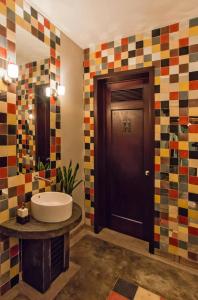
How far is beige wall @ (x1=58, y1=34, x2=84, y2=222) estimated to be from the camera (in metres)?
2.23

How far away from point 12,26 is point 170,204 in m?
2.29

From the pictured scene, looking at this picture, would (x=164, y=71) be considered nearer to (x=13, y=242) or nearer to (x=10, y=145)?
(x=10, y=145)

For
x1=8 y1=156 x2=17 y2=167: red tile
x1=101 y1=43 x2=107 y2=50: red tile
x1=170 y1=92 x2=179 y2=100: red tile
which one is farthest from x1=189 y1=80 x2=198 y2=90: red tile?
x1=8 y1=156 x2=17 y2=167: red tile

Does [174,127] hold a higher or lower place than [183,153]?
higher

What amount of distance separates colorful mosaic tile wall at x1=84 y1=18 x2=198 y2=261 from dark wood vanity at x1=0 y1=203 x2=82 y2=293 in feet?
3.40

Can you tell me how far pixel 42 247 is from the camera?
5.15 ft

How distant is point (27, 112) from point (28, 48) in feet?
1.96

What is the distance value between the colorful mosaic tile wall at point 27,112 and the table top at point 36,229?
47 centimetres

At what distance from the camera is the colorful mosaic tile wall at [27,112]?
1676mm

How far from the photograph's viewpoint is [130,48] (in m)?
A: 2.20

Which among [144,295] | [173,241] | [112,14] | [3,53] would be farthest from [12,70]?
[173,241]

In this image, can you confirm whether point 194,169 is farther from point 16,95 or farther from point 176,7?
point 16,95

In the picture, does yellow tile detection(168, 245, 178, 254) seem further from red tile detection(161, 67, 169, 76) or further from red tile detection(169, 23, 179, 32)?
red tile detection(169, 23, 179, 32)

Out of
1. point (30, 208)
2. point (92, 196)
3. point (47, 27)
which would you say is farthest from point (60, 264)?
point (47, 27)
